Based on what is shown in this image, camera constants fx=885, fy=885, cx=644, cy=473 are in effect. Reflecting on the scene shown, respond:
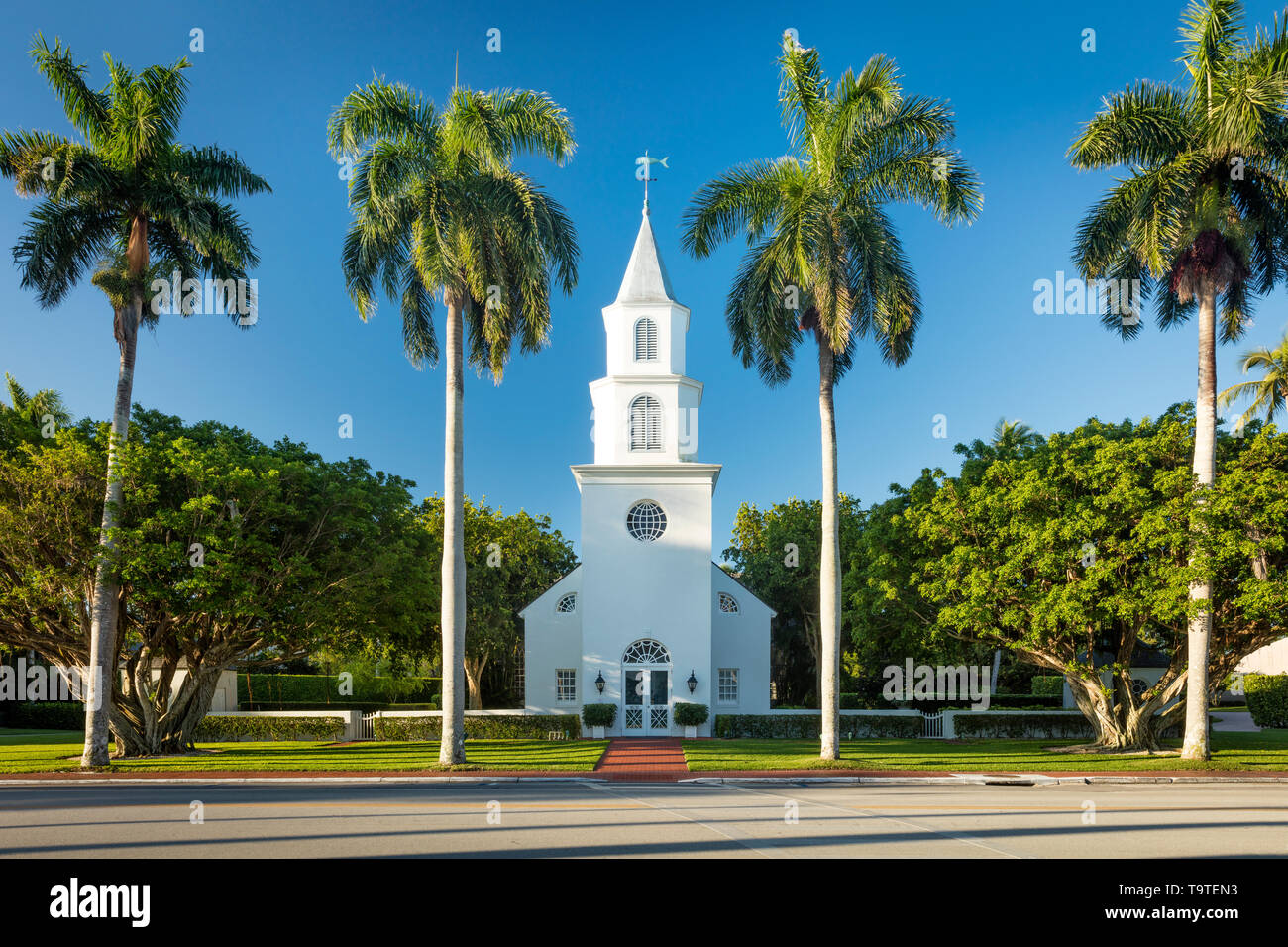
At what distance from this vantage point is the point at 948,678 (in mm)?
42375

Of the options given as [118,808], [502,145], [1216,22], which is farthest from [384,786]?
[1216,22]

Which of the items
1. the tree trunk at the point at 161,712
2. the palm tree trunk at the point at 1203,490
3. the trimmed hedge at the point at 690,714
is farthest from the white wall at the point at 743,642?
the tree trunk at the point at 161,712

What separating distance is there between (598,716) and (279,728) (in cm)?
1150

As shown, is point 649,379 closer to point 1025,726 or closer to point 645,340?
point 645,340

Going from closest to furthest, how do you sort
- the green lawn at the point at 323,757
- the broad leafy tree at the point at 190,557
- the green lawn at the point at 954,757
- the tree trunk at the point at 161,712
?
the green lawn at the point at 954,757 → the green lawn at the point at 323,757 → the broad leafy tree at the point at 190,557 → the tree trunk at the point at 161,712

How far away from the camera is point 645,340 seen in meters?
32.7

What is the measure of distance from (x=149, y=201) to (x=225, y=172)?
7.40ft

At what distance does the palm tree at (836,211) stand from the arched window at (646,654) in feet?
29.5

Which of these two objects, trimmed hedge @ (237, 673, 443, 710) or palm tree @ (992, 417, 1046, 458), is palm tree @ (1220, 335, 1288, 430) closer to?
palm tree @ (992, 417, 1046, 458)

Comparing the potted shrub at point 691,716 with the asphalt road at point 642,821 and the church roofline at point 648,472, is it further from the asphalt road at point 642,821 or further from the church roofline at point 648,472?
the asphalt road at point 642,821

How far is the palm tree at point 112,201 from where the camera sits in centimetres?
2264

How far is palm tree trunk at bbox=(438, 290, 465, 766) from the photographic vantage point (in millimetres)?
21828
